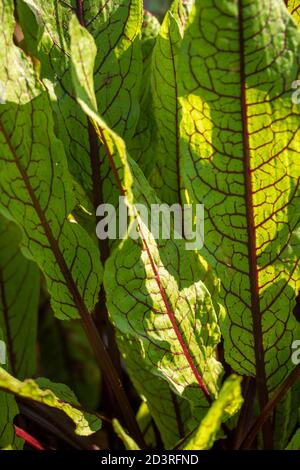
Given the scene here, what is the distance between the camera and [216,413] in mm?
478

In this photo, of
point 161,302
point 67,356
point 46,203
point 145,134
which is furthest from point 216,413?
point 67,356

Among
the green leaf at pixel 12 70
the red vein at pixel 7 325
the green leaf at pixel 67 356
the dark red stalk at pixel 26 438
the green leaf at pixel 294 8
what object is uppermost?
the green leaf at pixel 294 8

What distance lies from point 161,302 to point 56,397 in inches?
4.6

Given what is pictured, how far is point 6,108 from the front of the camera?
0.58 metres

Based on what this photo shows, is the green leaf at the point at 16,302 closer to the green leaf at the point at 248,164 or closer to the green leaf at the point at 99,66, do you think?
the green leaf at the point at 99,66

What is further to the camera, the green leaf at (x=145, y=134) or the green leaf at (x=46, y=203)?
the green leaf at (x=145, y=134)

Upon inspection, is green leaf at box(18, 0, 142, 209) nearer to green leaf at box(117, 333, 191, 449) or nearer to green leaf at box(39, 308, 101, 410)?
green leaf at box(117, 333, 191, 449)

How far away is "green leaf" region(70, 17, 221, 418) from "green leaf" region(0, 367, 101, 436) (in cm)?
8

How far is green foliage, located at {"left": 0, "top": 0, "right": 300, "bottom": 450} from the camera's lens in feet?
1.68

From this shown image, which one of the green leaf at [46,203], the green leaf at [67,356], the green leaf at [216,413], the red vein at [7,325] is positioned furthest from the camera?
the green leaf at [67,356]

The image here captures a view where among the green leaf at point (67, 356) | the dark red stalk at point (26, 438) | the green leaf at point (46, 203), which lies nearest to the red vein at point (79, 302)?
the green leaf at point (46, 203)

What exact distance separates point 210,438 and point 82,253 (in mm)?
221

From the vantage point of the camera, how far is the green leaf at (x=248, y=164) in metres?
0.50

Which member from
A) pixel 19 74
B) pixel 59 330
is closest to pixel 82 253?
pixel 19 74
